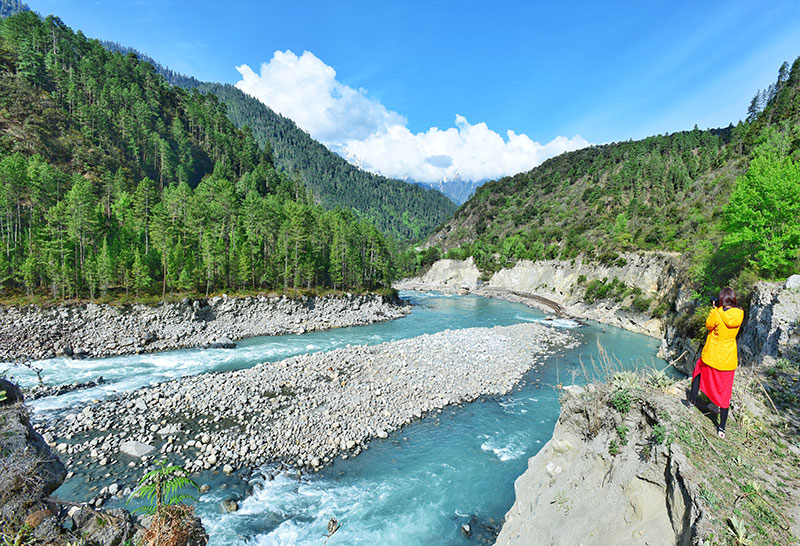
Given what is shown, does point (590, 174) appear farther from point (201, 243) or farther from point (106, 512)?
point (106, 512)

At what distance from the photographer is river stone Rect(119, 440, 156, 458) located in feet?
44.5

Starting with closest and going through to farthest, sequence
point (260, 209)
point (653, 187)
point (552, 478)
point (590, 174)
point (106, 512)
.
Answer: point (106, 512) < point (552, 478) < point (260, 209) < point (653, 187) < point (590, 174)

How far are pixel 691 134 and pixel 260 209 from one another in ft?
476

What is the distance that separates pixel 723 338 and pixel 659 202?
9024 cm

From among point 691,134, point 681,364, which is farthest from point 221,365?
point 691,134

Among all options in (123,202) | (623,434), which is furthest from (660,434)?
(123,202)

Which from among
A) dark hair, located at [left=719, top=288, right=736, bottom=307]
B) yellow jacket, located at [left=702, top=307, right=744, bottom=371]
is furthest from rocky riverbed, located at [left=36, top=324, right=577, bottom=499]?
dark hair, located at [left=719, top=288, right=736, bottom=307]

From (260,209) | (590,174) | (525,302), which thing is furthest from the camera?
(590,174)

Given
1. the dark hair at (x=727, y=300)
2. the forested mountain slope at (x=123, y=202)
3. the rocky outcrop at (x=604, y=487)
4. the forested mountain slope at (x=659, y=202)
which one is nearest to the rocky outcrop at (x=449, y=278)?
the forested mountain slope at (x=659, y=202)

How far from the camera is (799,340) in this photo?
11.1 metres

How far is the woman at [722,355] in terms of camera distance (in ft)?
19.9

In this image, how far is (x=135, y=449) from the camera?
540 inches

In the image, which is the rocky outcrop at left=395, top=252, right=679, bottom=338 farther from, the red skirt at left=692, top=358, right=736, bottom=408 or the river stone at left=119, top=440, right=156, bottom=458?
the river stone at left=119, top=440, right=156, bottom=458

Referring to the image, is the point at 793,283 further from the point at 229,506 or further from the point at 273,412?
the point at 273,412
